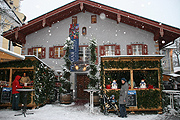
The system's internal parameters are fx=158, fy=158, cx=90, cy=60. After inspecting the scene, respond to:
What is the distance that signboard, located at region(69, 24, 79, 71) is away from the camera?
1348cm

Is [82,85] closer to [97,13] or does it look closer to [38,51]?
[38,51]

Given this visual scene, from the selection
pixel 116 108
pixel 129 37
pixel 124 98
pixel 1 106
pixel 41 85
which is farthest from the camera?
pixel 129 37

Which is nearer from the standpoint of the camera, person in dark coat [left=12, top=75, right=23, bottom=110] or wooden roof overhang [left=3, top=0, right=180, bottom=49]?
person in dark coat [left=12, top=75, right=23, bottom=110]

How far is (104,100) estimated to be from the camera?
7.89m

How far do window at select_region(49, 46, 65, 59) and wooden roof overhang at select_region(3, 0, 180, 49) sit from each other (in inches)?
84.1

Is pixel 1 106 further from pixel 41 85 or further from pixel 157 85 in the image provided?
pixel 157 85

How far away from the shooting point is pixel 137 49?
13.2 m

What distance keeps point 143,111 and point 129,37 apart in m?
6.91

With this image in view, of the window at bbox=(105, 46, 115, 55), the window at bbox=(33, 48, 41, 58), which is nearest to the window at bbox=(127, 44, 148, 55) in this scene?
the window at bbox=(105, 46, 115, 55)

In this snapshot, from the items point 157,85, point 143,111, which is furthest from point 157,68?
point 143,111

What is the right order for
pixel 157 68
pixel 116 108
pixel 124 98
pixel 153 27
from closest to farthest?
pixel 124 98 < pixel 116 108 < pixel 157 68 < pixel 153 27

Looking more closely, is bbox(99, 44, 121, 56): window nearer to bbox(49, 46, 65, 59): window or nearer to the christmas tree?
bbox(49, 46, 65, 59): window

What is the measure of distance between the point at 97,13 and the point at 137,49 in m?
4.72

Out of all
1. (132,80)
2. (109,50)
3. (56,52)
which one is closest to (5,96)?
(56,52)
